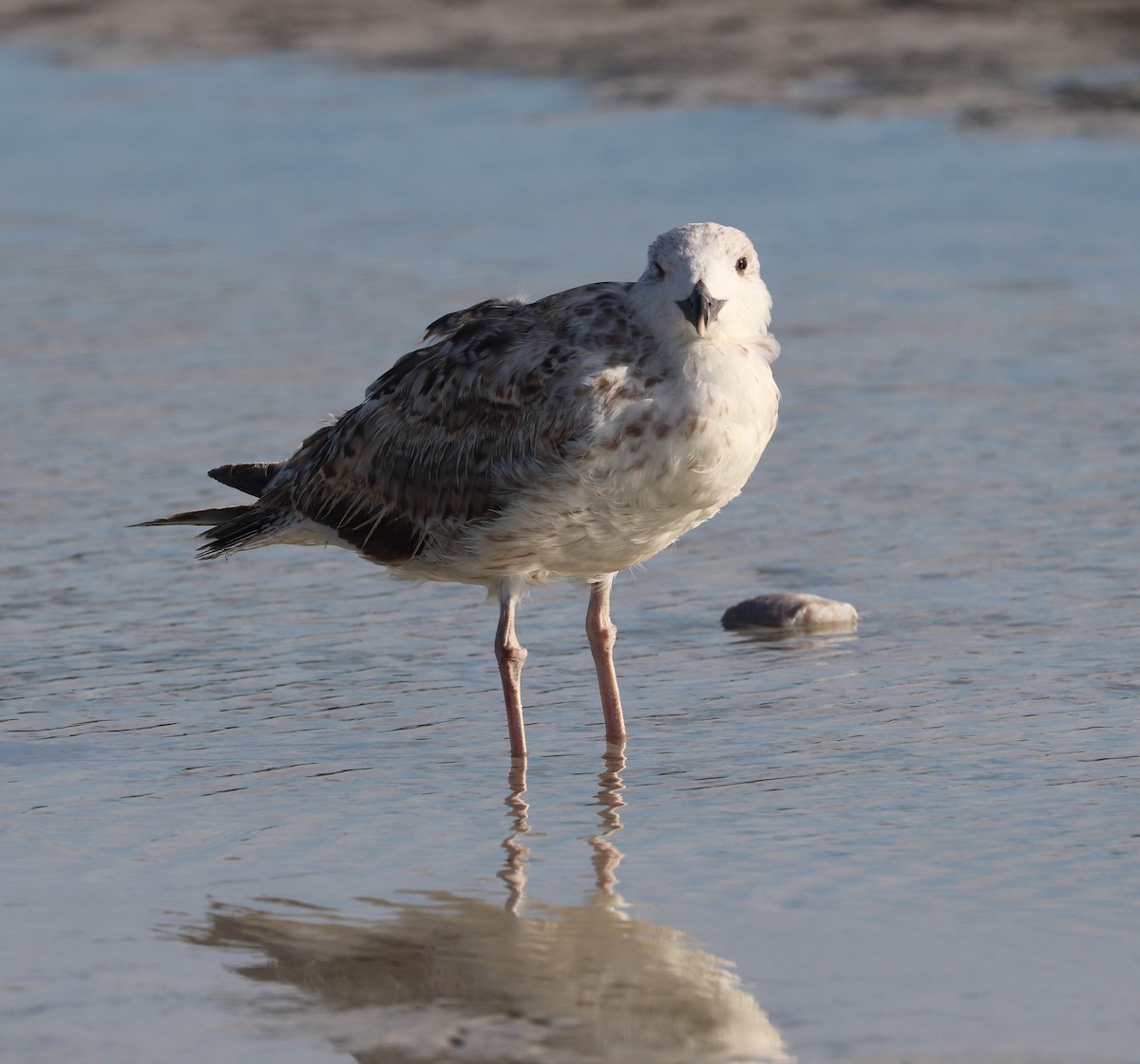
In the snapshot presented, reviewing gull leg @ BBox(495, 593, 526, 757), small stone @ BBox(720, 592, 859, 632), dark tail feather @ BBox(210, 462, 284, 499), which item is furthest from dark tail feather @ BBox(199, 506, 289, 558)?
small stone @ BBox(720, 592, 859, 632)

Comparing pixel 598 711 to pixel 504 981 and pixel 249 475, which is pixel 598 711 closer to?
pixel 249 475

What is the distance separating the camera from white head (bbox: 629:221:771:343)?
6281 mm

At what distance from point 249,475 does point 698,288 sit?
2.34 meters

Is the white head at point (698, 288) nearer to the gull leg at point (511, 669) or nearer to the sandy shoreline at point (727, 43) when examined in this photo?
the gull leg at point (511, 669)

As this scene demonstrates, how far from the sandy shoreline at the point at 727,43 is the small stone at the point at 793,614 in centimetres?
1049

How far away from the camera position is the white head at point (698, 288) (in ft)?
20.6

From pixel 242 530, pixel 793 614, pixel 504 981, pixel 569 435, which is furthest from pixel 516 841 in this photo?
pixel 242 530

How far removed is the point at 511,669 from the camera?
22.3 ft

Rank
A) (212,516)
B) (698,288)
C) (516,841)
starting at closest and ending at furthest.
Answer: (516,841)
(698,288)
(212,516)

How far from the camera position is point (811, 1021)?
4.40 m

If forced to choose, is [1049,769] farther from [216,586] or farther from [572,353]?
[216,586]

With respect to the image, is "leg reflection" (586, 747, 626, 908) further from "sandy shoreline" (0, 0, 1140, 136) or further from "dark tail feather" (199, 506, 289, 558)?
"sandy shoreline" (0, 0, 1140, 136)

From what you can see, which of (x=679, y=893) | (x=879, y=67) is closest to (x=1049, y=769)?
(x=679, y=893)

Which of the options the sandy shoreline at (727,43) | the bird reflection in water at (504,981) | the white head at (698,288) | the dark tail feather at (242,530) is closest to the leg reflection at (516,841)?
the bird reflection in water at (504,981)
